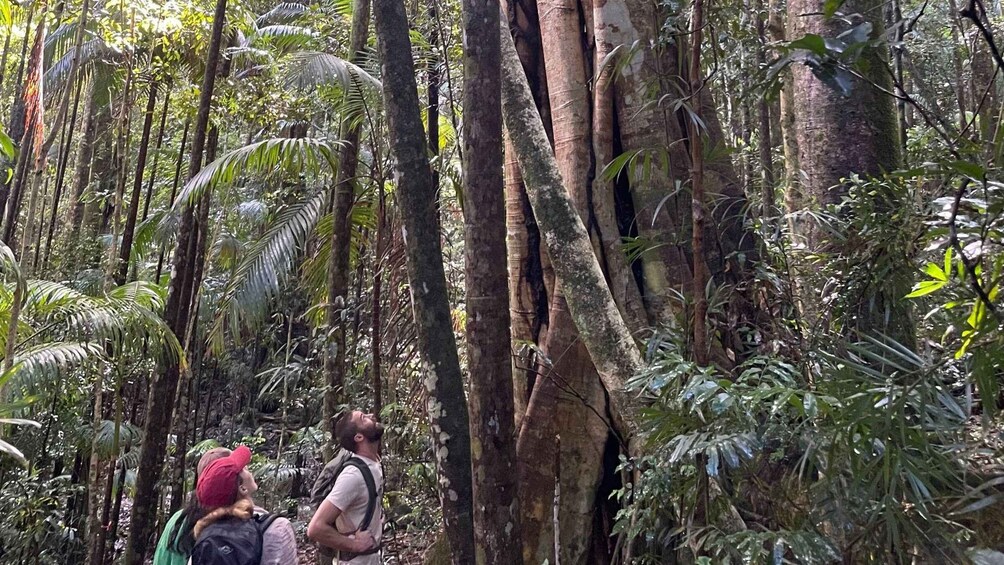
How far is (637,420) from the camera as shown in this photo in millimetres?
2561

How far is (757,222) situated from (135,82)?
17.7ft

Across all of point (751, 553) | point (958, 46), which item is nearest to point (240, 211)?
point (751, 553)

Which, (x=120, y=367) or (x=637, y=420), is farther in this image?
(x=120, y=367)

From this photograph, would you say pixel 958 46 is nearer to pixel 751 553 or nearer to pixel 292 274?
pixel 292 274

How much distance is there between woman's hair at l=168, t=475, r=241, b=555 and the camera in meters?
2.70

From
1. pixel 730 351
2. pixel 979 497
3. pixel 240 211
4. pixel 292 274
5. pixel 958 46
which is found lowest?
pixel 979 497

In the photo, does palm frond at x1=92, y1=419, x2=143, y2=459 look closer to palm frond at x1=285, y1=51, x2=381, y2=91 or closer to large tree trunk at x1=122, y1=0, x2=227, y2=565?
large tree trunk at x1=122, y1=0, x2=227, y2=565

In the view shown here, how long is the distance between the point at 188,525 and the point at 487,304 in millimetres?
1460

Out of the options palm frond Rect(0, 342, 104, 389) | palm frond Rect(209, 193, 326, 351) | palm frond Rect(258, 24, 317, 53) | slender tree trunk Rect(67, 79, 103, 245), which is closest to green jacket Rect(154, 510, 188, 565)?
palm frond Rect(0, 342, 104, 389)

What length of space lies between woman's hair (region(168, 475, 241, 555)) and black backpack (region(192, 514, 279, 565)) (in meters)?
0.11

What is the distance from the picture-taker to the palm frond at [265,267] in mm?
6879

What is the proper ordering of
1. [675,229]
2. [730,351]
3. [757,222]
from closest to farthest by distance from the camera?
[757,222] < [730,351] < [675,229]

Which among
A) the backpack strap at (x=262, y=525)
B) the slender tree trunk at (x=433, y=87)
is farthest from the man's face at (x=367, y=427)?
the slender tree trunk at (x=433, y=87)

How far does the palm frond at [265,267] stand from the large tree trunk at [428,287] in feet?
14.8
